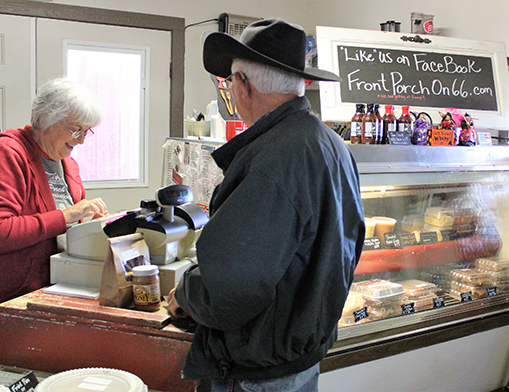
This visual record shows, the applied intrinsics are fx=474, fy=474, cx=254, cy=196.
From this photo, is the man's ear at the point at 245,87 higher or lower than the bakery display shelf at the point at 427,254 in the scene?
higher

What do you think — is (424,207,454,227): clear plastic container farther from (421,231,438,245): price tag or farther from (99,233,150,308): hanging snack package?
(99,233,150,308): hanging snack package

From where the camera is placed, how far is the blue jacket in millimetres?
1158

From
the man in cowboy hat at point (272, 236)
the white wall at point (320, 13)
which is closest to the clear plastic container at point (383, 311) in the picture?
the man in cowboy hat at point (272, 236)

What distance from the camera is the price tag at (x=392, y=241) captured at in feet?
8.40

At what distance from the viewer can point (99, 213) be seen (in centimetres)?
202

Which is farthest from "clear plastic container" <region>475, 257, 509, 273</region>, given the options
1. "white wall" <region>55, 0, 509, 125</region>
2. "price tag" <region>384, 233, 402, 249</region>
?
"white wall" <region>55, 0, 509, 125</region>

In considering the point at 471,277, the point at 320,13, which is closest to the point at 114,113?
the point at 320,13

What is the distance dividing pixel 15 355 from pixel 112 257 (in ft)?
1.55

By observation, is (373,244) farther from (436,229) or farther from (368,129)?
(368,129)

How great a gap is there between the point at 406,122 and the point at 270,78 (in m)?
1.29

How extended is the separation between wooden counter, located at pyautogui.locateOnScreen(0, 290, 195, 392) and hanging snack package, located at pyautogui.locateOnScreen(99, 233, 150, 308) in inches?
1.5

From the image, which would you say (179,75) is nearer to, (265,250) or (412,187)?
(412,187)

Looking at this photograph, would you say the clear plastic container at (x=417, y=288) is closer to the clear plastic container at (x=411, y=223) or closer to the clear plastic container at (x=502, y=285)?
the clear plastic container at (x=411, y=223)

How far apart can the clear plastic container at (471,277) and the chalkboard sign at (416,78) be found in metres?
0.97
